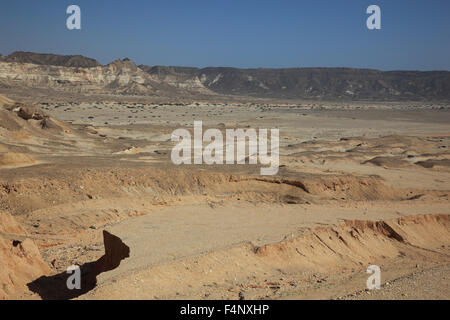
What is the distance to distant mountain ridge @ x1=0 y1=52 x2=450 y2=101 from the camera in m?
100

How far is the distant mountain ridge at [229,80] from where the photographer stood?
100000mm

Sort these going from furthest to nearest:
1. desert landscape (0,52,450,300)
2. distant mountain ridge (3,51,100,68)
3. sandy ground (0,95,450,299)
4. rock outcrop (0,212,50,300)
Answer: distant mountain ridge (3,51,100,68)
rock outcrop (0,212,50,300)
desert landscape (0,52,450,300)
sandy ground (0,95,450,299)

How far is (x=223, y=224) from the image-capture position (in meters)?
12.6

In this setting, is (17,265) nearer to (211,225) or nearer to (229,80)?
(211,225)

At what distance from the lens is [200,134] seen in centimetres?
3650

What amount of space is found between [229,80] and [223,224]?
565 feet

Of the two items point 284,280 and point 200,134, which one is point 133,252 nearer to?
point 284,280

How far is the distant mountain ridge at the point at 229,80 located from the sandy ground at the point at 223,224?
82.0 metres

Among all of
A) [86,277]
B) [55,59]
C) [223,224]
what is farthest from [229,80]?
[86,277]

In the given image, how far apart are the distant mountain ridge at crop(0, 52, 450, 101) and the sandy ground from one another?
82.0 meters

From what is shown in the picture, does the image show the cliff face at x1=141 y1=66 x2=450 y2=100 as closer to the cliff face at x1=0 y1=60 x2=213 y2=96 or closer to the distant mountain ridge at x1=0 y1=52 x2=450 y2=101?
the distant mountain ridge at x1=0 y1=52 x2=450 y2=101

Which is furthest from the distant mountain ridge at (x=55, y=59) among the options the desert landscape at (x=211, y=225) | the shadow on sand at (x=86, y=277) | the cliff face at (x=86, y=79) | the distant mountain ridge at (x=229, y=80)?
the shadow on sand at (x=86, y=277)

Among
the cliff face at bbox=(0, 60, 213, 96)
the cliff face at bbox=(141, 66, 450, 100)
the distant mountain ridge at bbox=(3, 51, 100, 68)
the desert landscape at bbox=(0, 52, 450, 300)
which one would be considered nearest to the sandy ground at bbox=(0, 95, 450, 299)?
the desert landscape at bbox=(0, 52, 450, 300)

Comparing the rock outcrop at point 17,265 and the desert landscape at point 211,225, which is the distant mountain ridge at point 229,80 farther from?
the rock outcrop at point 17,265
